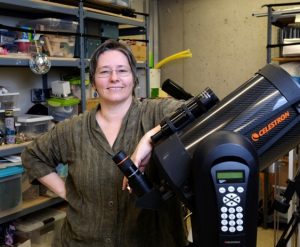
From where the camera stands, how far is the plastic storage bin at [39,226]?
7.67 feet

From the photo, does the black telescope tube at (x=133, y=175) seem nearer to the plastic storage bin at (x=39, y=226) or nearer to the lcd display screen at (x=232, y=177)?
the lcd display screen at (x=232, y=177)

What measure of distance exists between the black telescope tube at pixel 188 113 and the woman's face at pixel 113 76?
371 millimetres

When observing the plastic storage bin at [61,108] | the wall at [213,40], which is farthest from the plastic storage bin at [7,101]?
the wall at [213,40]

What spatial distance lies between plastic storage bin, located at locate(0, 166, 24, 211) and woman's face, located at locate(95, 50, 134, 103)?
109cm

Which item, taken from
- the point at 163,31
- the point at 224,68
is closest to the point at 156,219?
the point at 224,68

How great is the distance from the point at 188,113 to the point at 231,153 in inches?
8.3

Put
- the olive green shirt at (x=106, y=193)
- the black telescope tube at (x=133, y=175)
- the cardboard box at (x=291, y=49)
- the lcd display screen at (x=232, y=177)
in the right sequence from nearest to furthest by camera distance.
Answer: the lcd display screen at (x=232, y=177) < the black telescope tube at (x=133, y=175) < the olive green shirt at (x=106, y=193) < the cardboard box at (x=291, y=49)

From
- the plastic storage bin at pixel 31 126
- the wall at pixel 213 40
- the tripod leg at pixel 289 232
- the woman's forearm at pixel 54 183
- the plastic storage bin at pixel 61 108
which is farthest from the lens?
the wall at pixel 213 40

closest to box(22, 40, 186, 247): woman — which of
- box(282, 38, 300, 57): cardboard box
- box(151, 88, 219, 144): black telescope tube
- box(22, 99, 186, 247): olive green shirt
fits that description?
box(22, 99, 186, 247): olive green shirt

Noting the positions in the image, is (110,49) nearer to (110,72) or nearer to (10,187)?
(110,72)

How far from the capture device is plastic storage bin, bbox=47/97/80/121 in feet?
8.09

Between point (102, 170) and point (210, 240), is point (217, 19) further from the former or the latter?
point (210, 240)

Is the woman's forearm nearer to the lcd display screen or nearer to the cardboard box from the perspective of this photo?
the lcd display screen

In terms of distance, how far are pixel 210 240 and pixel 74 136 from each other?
705 millimetres
